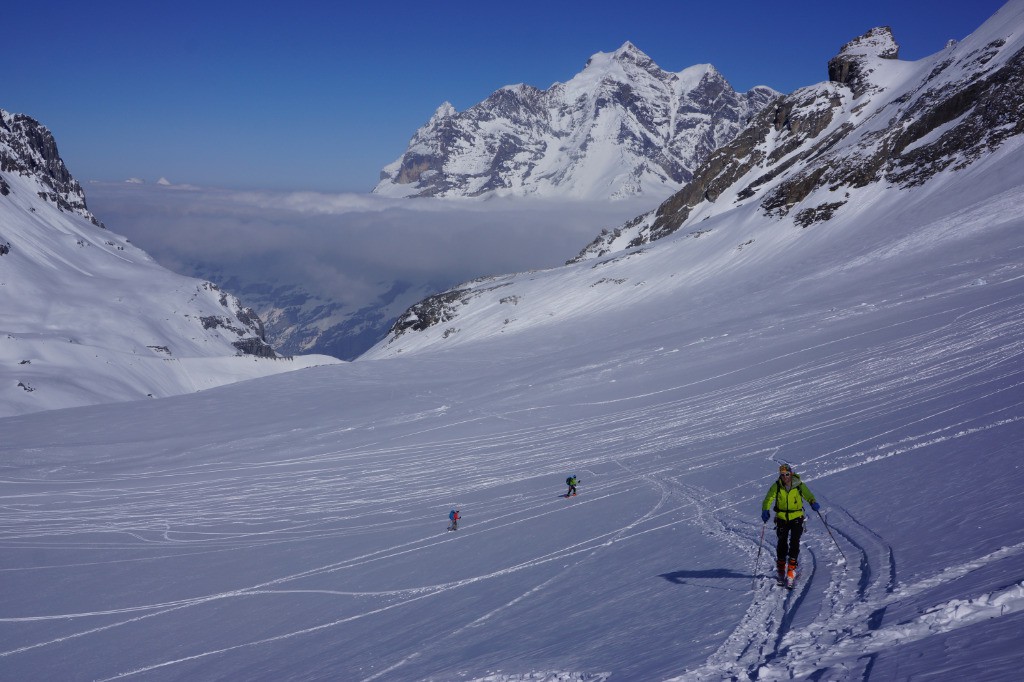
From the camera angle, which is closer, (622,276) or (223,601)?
(223,601)

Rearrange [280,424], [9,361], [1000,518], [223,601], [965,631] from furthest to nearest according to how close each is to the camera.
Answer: [9,361], [280,424], [223,601], [1000,518], [965,631]

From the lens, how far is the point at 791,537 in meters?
9.91

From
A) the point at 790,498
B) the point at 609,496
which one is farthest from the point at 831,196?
the point at 790,498

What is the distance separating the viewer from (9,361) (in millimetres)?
82688

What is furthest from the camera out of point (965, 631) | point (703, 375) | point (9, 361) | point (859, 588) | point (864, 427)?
point (9, 361)

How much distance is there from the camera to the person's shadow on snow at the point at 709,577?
10.2 m

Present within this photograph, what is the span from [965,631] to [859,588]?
204 centimetres

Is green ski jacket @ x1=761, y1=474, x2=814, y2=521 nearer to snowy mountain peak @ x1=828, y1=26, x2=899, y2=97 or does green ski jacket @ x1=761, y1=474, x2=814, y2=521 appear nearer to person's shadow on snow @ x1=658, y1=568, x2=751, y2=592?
person's shadow on snow @ x1=658, y1=568, x2=751, y2=592

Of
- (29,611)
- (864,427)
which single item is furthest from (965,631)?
(29,611)

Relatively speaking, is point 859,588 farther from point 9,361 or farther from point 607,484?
point 9,361

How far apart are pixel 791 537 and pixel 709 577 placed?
1425mm

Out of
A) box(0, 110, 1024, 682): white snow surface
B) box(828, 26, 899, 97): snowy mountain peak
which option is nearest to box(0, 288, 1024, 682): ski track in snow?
box(0, 110, 1024, 682): white snow surface

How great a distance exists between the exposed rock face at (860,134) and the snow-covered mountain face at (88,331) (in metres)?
61.7

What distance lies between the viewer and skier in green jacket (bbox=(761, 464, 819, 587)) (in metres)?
9.83
